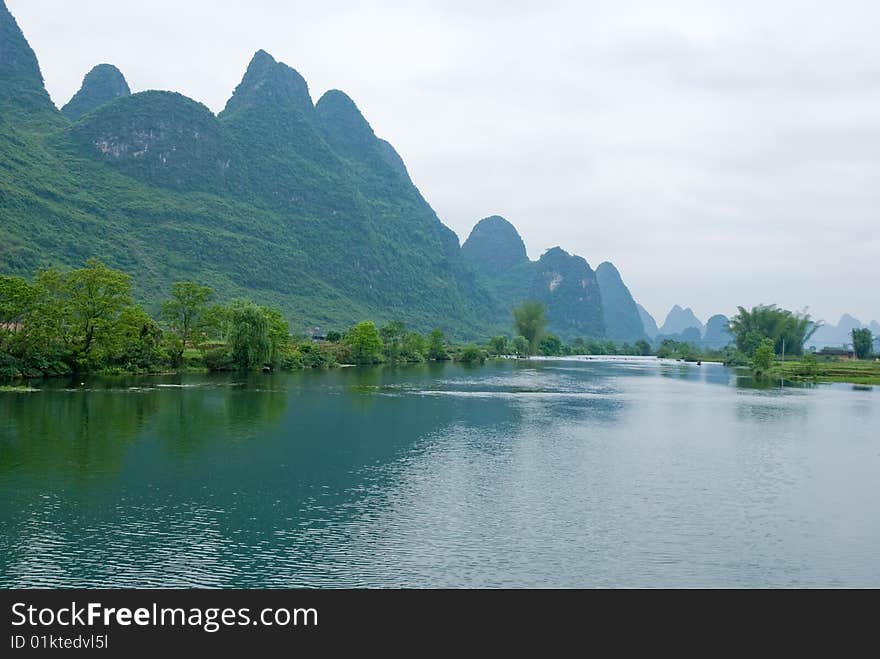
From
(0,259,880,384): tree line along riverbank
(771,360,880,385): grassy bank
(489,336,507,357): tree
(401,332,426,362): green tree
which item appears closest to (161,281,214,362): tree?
(0,259,880,384): tree line along riverbank

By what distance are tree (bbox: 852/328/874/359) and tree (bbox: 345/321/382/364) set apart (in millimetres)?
93896

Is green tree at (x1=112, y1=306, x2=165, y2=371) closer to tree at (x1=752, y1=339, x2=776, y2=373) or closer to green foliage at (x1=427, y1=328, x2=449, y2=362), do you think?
green foliage at (x1=427, y1=328, x2=449, y2=362)

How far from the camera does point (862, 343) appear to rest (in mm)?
137125

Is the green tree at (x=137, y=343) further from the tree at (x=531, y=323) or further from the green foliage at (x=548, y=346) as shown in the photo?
the green foliage at (x=548, y=346)

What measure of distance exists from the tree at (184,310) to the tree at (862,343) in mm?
120822

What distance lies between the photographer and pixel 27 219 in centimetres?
13525

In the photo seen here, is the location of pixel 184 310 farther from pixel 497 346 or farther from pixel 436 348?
pixel 497 346

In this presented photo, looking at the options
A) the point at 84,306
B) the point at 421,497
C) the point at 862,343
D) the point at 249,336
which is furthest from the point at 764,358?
the point at 421,497

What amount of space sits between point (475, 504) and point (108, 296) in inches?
2235

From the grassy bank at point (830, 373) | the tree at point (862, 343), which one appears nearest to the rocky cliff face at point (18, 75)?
the grassy bank at point (830, 373)

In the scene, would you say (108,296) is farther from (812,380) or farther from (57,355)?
(812,380)

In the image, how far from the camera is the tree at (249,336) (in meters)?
81.6
